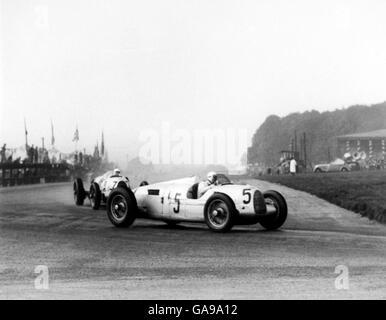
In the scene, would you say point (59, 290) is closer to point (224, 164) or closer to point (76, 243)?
point (76, 243)

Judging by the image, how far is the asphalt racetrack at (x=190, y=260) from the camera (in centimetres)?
728

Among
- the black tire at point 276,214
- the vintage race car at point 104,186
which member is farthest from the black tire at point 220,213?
the vintage race car at point 104,186

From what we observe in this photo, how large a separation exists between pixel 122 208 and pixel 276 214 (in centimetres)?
298

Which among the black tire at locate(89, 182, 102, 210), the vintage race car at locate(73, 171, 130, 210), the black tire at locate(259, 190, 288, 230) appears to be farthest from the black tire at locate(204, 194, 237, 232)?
the black tire at locate(89, 182, 102, 210)

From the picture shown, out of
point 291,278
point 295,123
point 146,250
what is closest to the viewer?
point 291,278

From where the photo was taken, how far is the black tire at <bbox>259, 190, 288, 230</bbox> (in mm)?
13078

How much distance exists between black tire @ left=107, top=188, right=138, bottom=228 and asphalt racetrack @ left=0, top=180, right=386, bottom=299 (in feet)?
0.83

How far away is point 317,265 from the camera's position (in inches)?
345

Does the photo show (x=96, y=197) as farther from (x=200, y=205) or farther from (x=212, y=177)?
(x=200, y=205)

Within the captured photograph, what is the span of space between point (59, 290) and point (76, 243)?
3.89 meters

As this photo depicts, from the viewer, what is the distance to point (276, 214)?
13.1 meters

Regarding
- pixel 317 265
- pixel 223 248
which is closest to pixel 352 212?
pixel 223 248

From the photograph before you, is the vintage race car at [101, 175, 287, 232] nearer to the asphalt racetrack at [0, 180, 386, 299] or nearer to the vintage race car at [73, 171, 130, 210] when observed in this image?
the asphalt racetrack at [0, 180, 386, 299]
